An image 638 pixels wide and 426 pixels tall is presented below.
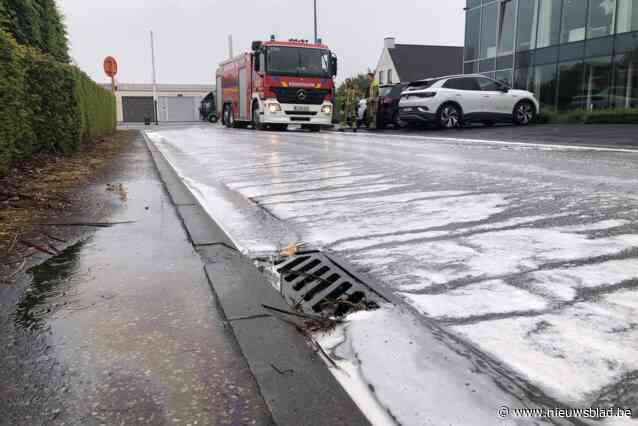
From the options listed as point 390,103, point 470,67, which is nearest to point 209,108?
point 470,67

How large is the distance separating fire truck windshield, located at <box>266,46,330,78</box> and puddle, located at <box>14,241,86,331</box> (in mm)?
17582

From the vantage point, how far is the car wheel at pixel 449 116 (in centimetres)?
1730

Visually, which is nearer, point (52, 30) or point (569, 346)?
point (569, 346)

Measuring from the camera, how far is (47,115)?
322 inches

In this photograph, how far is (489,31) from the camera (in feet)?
88.2

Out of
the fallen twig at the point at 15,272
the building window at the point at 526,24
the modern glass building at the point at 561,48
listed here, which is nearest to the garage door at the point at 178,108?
the modern glass building at the point at 561,48

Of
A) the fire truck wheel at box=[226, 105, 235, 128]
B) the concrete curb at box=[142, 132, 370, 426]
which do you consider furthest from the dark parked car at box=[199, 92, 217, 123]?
the concrete curb at box=[142, 132, 370, 426]

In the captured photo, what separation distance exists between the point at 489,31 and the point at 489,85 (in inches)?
426

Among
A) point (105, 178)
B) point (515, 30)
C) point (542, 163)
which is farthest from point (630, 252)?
point (515, 30)

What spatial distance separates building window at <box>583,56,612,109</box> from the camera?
2058cm

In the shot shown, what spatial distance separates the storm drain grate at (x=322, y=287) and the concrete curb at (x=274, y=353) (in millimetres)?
121

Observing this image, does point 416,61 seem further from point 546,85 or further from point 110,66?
point 110,66

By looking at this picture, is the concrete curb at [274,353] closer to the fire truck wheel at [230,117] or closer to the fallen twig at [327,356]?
the fallen twig at [327,356]

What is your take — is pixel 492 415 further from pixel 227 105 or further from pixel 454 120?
pixel 227 105
